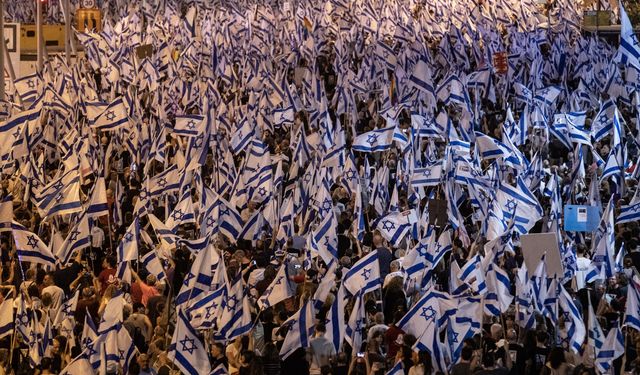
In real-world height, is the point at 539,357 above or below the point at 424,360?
below

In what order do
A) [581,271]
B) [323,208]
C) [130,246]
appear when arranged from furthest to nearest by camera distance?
1. [323,208]
2. [581,271]
3. [130,246]

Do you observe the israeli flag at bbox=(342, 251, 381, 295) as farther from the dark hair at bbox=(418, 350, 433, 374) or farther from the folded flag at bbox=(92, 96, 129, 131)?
the folded flag at bbox=(92, 96, 129, 131)

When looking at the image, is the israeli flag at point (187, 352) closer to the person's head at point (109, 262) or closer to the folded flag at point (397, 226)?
the person's head at point (109, 262)

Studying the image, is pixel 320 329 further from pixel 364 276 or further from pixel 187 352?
pixel 187 352

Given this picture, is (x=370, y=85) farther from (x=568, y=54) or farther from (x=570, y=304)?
(x=570, y=304)

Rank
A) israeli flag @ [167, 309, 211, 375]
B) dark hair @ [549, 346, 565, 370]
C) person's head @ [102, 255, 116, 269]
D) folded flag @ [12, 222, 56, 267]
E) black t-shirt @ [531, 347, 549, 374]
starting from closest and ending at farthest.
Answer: dark hair @ [549, 346, 565, 370]
israeli flag @ [167, 309, 211, 375]
black t-shirt @ [531, 347, 549, 374]
folded flag @ [12, 222, 56, 267]
person's head @ [102, 255, 116, 269]

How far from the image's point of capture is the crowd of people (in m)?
18.2

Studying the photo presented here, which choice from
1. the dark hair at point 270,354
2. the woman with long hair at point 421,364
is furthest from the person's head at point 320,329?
the woman with long hair at point 421,364

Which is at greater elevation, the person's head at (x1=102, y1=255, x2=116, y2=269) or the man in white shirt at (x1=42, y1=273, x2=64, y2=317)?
the man in white shirt at (x1=42, y1=273, x2=64, y2=317)

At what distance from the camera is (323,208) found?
951 inches

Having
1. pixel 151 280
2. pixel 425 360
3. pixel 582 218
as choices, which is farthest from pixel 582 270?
pixel 151 280

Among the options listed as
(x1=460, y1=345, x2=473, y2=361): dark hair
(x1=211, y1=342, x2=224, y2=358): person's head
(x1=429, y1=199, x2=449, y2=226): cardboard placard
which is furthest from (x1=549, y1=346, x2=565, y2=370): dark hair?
(x1=429, y1=199, x2=449, y2=226): cardboard placard

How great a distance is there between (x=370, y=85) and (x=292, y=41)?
7146 millimetres

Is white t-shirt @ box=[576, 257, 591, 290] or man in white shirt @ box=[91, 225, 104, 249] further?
man in white shirt @ box=[91, 225, 104, 249]
